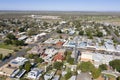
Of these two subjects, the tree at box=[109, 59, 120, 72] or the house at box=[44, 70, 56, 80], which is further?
the tree at box=[109, 59, 120, 72]

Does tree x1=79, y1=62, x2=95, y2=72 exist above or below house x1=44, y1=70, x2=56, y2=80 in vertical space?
above

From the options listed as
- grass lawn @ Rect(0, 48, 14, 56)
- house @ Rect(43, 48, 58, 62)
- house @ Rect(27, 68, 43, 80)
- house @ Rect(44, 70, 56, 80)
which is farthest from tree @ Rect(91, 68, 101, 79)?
grass lawn @ Rect(0, 48, 14, 56)

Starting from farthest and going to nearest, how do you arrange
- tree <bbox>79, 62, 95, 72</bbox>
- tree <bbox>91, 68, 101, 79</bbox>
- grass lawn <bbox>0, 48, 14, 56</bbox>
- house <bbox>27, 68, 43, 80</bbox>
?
grass lawn <bbox>0, 48, 14, 56</bbox>, tree <bbox>79, 62, 95, 72</bbox>, house <bbox>27, 68, 43, 80</bbox>, tree <bbox>91, 68, 101, 79</bbox>

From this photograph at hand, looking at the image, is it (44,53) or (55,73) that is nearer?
(55,73)

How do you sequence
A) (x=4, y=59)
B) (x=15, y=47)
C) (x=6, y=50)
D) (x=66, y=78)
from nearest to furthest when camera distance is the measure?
(x=66, y=78)
(x=4, y=59)
(x=6, y=50)
(x=15, y=47)

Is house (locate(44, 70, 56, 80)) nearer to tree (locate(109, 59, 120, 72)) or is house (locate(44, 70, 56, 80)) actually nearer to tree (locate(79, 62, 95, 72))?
tree (locate(79, 62, 95, 72))

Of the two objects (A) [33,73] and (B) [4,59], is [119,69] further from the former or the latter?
(B) [4,59]

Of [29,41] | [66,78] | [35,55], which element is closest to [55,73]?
[66,78]

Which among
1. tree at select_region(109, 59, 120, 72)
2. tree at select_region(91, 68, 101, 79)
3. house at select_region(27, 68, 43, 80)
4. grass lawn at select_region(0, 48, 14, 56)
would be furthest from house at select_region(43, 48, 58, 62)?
tree at select_region(109, 59, 120, 72)

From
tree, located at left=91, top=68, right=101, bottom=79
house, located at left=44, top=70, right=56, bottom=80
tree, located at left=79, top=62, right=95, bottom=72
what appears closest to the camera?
house, located at left=44, top=70, right=56, bottom=80

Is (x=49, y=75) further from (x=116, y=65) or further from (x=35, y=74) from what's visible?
(x=116, y=65)

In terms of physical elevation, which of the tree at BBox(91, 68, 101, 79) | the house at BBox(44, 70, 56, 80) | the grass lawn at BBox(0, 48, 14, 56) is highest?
the tree at BBox(91, 68, 101, 79)
